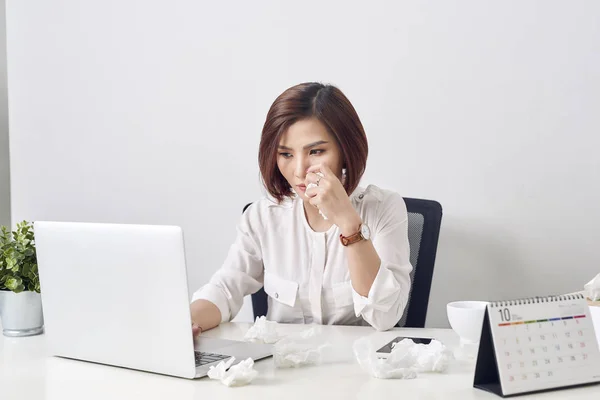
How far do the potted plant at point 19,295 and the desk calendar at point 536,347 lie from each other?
0.93 metres

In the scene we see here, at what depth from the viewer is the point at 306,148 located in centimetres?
169

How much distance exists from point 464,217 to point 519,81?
1.47ft

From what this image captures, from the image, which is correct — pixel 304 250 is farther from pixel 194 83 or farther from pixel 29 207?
pixel 29 207

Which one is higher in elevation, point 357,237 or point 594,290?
point 357,237

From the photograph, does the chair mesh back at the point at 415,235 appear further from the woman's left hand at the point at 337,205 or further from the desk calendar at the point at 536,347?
the desk calendar at the point at 536,347

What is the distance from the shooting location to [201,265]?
2463mm

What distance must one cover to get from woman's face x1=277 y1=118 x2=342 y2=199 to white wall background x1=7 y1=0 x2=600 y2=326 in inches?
21.4

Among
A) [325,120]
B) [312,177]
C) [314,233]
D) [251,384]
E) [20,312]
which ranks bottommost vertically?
[251,384]

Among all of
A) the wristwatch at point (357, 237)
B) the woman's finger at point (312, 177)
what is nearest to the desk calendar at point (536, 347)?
the wristwatch at point (357, 237)

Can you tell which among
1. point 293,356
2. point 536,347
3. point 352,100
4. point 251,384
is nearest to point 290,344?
point 293,356

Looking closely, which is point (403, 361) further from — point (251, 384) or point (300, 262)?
point (300, 262)

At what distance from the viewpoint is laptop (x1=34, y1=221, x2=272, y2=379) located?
1.03 metres

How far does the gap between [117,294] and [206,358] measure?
197 millimetres

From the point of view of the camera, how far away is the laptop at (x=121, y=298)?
3.39 ft
